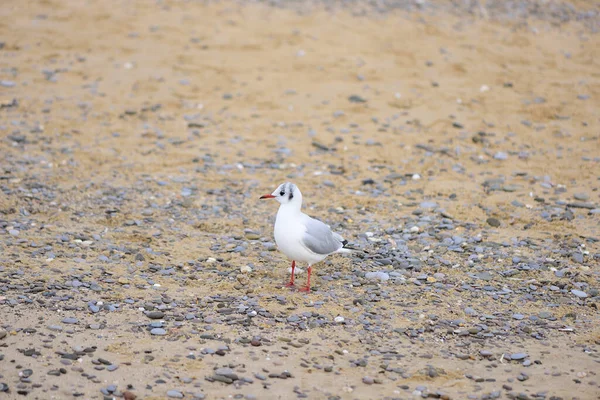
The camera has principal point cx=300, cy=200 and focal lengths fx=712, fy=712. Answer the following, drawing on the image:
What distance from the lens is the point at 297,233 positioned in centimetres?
554

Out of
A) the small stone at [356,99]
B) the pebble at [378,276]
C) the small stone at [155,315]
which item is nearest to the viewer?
the small stone at [155,315]

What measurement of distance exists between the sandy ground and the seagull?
1.12ft

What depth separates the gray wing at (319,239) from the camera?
556cm

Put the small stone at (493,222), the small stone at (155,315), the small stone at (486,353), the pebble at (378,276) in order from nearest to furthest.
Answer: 1. the small stone at (486,353)
2. the small stone at (155,315)
3. the pebble at (378,276)
4. the small stone at (493,222)

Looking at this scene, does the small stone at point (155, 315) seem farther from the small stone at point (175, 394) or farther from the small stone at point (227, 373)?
the small stone at point (175, 394)

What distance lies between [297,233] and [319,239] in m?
0.20

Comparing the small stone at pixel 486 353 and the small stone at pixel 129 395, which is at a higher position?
the small stone at pixel 486 353

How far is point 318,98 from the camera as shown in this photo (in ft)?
32.2

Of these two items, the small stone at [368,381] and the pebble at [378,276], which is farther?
the pebble at [378,276]

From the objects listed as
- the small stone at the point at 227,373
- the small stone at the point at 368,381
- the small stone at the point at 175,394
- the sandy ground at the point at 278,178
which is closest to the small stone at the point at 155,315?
the sandy ground at the point at 278,178

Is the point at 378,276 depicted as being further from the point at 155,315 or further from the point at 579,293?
the point at 155,315

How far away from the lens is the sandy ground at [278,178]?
15.6 ft

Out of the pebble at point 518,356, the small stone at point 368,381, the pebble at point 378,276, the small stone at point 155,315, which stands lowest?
the small stone at point 155,315

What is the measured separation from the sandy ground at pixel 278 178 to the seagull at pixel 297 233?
1.12 ft
